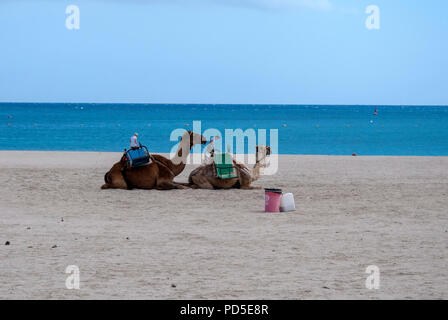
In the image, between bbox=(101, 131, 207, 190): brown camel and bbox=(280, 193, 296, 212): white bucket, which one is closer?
bbox=(280, 193, 296, 212): white bucket

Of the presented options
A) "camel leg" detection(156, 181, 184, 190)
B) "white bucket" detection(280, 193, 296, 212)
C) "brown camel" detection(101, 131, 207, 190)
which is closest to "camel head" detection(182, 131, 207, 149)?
"brown camel" detection(101, 131, 207, 190)

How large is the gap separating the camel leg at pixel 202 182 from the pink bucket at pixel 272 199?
11.4ft

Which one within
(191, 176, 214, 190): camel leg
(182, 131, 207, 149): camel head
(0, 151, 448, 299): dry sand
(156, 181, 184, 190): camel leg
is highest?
(182, 131, 207, 149): camel head

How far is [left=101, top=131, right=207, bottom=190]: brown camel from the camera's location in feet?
54.9

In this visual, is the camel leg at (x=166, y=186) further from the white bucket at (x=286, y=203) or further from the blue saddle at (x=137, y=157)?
the white bucket at (x=286, y=203)

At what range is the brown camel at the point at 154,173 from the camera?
54.9ft

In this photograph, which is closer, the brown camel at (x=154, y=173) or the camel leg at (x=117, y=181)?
the brown camel at (x=154, y=173)

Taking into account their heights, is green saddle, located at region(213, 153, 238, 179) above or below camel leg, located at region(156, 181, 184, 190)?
above

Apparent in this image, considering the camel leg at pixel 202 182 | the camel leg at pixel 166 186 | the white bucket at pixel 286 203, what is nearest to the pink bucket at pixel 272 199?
the white bucket at pixel 286 203

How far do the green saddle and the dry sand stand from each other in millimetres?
516

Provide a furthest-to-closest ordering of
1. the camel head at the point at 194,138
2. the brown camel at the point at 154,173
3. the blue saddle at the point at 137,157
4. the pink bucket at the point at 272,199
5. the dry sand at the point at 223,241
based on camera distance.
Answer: the camel head at the point at 194,138
the brown camel at the point at 154,173
the blue saddle at the point at 137,157
the pink bucket at the point at 272,199
the dry sand at the point at 223,241

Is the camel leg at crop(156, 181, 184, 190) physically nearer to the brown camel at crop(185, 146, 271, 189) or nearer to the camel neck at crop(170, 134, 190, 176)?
the camel neck at crop(170, 134, 190, 176)

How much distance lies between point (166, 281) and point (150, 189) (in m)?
8.88

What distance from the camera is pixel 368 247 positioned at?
1027 centimetres
